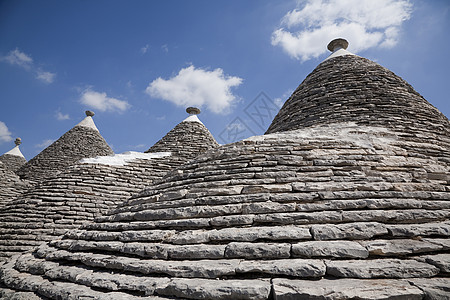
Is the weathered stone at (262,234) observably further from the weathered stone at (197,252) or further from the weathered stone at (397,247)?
the weathered stone at (397,247)

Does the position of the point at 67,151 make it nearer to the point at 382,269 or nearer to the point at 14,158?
the point at 14,158

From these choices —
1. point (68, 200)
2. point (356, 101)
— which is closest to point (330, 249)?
point (356, 101)

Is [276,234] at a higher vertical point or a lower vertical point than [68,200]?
lower

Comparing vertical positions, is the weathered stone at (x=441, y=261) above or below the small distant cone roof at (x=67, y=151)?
below

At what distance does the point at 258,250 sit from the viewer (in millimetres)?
1762

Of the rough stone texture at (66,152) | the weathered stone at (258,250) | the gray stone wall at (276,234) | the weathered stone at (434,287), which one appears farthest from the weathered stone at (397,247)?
the rough stone texture at (66,152)

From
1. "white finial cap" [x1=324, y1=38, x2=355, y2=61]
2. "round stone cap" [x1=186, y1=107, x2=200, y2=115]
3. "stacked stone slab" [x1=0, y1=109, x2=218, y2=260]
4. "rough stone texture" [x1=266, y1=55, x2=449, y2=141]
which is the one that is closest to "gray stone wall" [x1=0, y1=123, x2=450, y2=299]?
"rough stone texture" [x1=266, y1=55, x2=449, y2=141]

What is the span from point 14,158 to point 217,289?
2443 cm

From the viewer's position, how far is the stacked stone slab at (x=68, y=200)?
5.28 meters

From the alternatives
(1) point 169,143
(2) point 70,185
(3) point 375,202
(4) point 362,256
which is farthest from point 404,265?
(1) point 169,143

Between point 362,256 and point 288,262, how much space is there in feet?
1.73

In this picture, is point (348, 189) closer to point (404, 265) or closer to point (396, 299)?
point (404, 265)

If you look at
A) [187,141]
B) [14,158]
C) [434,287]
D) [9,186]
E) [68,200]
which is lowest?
[434,287]

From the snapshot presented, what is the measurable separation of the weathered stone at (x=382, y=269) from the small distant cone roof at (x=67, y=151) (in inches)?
470
